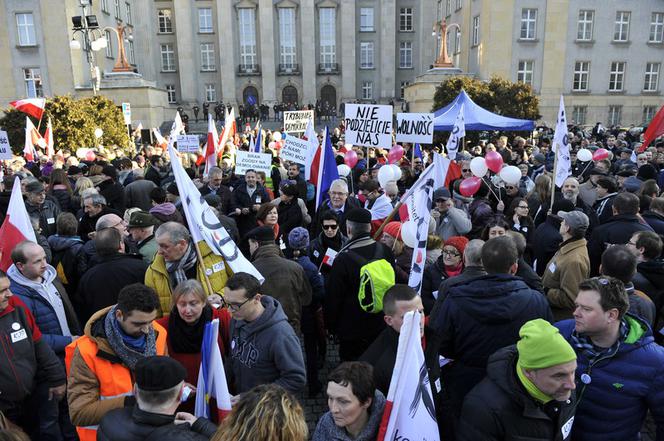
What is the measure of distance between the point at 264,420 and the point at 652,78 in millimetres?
43961

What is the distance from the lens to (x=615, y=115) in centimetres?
3681

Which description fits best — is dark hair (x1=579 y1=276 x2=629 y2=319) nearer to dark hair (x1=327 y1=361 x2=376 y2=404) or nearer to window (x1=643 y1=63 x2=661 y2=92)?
dark hair (x1=327 y1=361 x2=376 y2=404)

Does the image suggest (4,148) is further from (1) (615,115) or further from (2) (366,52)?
(2) (366,52)

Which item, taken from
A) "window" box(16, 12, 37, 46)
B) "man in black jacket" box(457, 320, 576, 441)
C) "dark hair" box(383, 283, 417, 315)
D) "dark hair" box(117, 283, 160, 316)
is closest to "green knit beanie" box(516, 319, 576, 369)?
"man in black jacket" box(457, 320, 576, 441)

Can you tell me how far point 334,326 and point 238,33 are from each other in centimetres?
4657

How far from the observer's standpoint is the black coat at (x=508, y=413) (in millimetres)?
2293

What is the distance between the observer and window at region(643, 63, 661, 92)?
1452 inches

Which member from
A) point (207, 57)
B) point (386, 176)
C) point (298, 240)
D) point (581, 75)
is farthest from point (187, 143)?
point (207, 57)

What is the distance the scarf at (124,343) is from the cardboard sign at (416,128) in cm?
709

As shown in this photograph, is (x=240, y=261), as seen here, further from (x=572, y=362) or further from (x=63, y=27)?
(x=63, y=27)

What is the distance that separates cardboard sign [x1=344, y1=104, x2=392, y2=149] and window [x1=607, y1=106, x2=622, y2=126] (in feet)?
114

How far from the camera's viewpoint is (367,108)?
820 cm

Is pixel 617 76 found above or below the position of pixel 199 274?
above

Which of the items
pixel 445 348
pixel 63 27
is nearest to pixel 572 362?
pixel 445 348
